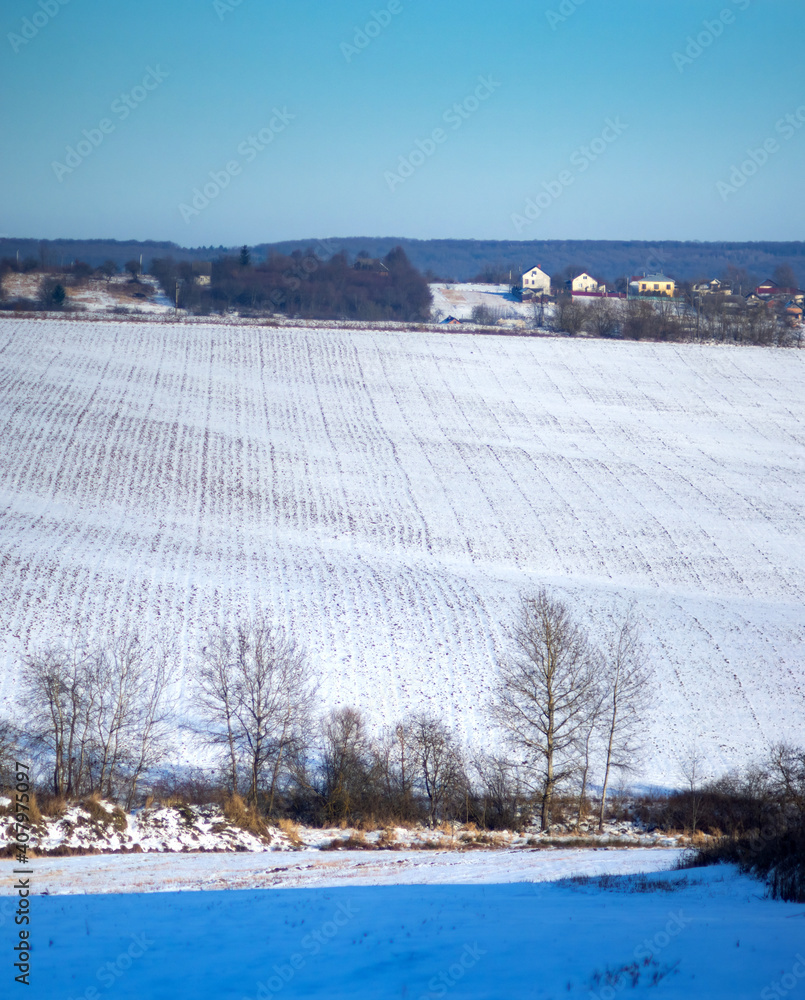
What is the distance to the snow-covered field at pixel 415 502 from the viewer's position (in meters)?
22.5

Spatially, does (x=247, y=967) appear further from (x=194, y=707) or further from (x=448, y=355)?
(x=448, y=355)

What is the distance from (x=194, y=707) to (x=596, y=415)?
118ft

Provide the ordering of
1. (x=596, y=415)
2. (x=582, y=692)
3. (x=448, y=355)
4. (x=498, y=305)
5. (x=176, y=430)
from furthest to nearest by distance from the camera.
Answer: (x=498, y=305), (x=448, y=355), (x=596, y=415), (x=176, y=430), (x=582, y=692)

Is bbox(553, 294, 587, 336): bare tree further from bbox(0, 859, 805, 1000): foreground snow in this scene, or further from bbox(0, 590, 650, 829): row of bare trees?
bbox(0, 859, 805, 1000): foreground snow

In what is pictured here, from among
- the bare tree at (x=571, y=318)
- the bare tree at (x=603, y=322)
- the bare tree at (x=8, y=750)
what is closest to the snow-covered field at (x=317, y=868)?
the bare tree at (x=8, y=750)

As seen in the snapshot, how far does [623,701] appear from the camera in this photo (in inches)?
834

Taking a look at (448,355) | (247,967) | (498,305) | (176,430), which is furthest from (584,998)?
(498,305)

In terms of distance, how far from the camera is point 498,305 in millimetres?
90812

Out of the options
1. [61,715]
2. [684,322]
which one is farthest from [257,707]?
[684,322]
